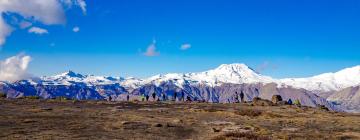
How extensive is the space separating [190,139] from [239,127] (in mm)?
10949

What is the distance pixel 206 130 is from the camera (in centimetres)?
4872

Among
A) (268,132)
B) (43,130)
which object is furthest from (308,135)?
(43,130)

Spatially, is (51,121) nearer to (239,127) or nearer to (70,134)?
(70,134)

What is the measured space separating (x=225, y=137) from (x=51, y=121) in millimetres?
22388

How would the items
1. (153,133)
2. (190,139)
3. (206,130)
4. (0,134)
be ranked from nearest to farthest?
1. (0,134)
2. (190,139)
3. (153,133)
4. (206,130)

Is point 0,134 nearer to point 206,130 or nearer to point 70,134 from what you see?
point 70,134

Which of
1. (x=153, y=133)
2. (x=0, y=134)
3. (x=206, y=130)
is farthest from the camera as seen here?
(x=206, y=130)

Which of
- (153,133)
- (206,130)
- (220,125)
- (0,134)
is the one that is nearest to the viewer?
(0,134)

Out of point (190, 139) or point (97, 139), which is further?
point (190, 139)

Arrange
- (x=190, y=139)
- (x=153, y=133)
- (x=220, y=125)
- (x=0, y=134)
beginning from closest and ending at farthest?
(x=0, y=134), (x=190, y=139), (x=153, y=133), (x=220, y=125)

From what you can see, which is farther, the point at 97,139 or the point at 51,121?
the point at 51,121

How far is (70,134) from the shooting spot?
40.3 meters

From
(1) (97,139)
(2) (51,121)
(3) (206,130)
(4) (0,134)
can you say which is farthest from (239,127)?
(4) (0,134)

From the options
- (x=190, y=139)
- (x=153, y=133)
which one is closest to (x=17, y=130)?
(x=153, y=133)
